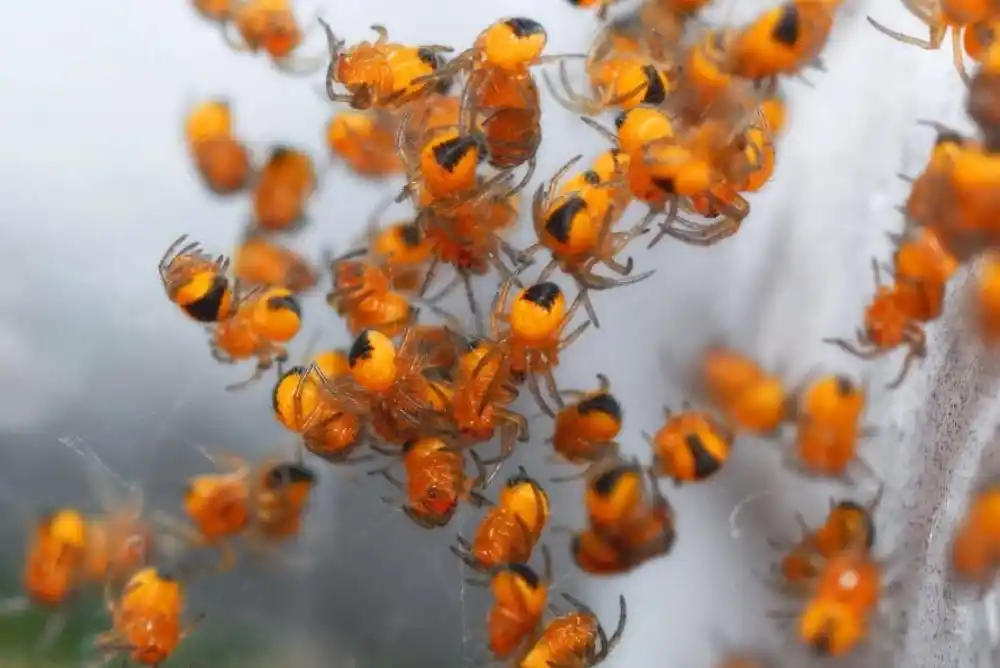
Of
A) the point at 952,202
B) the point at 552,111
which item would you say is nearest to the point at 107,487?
the point at 552,111

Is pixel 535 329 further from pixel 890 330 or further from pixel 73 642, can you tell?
pixel 73 642

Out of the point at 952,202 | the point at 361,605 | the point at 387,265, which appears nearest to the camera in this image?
the point at 952,202

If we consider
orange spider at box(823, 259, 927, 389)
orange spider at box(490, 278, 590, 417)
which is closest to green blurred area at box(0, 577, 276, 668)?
orange spider at box(490, 278, 590, 417)

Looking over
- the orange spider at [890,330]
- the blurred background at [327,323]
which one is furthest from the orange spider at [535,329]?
the orange spider at [890,330]

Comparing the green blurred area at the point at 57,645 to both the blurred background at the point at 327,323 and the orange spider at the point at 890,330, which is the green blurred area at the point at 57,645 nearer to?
the blurred background at the point at 327,323

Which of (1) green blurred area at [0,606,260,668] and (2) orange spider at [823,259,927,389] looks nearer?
(2) orange spider at [823,259,927,389]

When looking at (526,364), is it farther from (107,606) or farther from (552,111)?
(107,606)

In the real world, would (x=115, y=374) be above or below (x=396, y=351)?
below

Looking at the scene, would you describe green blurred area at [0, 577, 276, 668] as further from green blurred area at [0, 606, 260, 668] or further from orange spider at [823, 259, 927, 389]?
orange spider at [823, 259, 927, 389]
